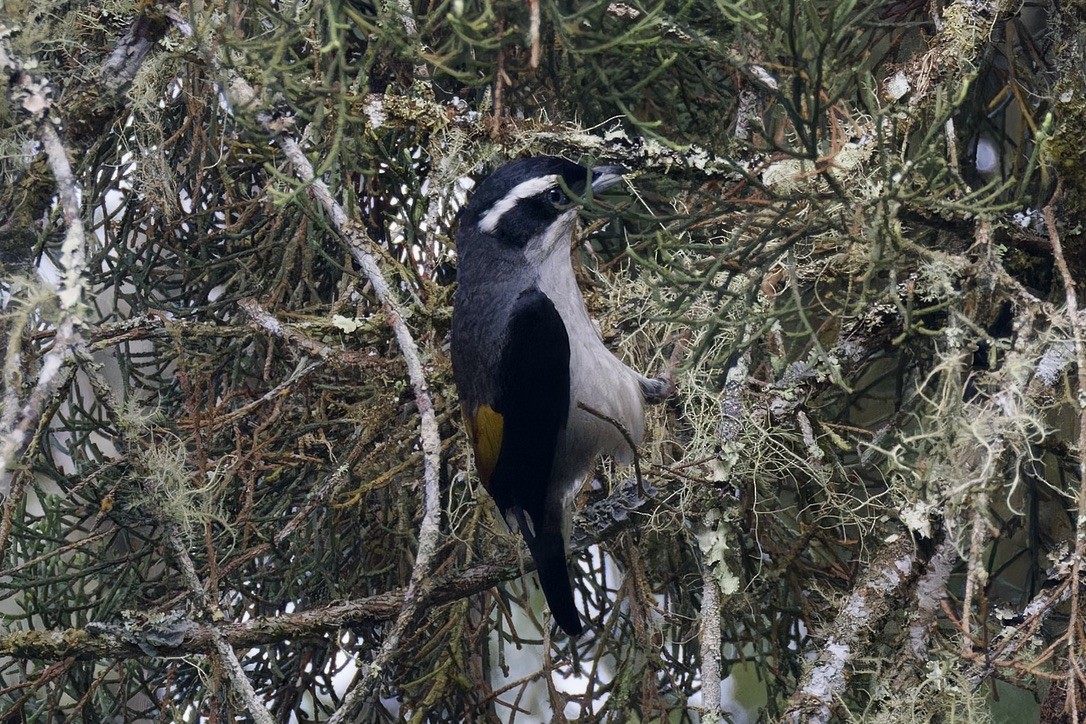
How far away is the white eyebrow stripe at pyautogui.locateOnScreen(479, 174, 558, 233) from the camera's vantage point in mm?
2557

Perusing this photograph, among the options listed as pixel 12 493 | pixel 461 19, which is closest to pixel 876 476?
pixel 461 19

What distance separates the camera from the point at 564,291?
277 cm

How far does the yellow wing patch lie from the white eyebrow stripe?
46 cm

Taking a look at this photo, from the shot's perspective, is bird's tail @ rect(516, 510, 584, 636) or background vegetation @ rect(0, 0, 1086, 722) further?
bird's tail @ rect(516, 510, 584, 636)

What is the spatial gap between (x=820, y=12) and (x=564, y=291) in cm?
92

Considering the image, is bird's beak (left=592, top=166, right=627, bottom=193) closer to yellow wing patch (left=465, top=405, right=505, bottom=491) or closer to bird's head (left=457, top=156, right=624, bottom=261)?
bird's head (left=457, top=156, right=624, bottom=261)

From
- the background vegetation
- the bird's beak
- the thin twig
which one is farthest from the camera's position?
the bird's beak

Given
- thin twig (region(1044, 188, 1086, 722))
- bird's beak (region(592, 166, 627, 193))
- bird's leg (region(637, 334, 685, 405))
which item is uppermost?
bird's beak (region(592, 166, 627, 193))

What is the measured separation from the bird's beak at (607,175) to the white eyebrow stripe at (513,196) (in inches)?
4.2

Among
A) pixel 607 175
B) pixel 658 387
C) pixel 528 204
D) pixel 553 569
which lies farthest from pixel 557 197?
pixel 553 569

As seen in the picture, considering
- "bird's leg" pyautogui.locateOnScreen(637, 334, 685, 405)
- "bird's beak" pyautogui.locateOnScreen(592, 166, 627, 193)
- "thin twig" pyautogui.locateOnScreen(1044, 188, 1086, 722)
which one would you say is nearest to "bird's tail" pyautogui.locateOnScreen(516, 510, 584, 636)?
"bird's leg" pyautogui.locateOnScreen(637, 334, 685, 405)

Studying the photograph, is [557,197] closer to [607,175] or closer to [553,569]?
[607,175]

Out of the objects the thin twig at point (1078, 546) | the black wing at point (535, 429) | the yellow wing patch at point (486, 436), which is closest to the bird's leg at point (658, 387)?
the black wing at point (535, 429)

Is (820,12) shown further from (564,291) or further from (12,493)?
(12,493)
